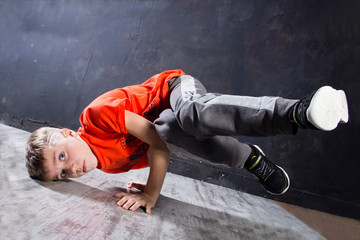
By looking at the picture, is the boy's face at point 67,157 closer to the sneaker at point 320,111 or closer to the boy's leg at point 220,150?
the boy's leg at point 220,150

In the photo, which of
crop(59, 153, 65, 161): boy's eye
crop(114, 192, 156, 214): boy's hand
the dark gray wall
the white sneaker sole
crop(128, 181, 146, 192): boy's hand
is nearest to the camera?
the white sneaker sole

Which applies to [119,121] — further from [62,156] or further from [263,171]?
[263,171]

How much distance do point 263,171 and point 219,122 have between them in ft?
1.69

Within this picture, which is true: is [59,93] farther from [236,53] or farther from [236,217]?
[236,217]

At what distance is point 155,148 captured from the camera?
112 cm

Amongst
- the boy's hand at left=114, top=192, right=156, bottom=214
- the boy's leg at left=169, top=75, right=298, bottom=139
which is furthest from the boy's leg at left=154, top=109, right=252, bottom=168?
the boy's hand at left=114, top=192, right=156, bottom=214

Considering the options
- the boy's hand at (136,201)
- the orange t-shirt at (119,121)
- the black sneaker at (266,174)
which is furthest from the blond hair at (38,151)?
the black sneaker at (266,174)

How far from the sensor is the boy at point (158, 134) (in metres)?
0.76

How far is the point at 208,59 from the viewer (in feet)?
6.40

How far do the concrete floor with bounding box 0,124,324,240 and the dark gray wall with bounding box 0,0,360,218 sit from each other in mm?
603

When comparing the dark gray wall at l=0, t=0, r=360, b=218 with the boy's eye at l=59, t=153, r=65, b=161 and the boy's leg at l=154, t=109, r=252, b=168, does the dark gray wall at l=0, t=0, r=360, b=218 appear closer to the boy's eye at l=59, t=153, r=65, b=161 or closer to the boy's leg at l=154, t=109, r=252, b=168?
the boy's leg at l=154, t=109, r=252, b=168

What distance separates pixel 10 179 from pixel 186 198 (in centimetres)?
79

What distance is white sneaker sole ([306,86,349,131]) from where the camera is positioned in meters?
0.62

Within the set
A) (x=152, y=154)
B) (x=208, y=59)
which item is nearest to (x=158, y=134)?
(x=152, y=154)
